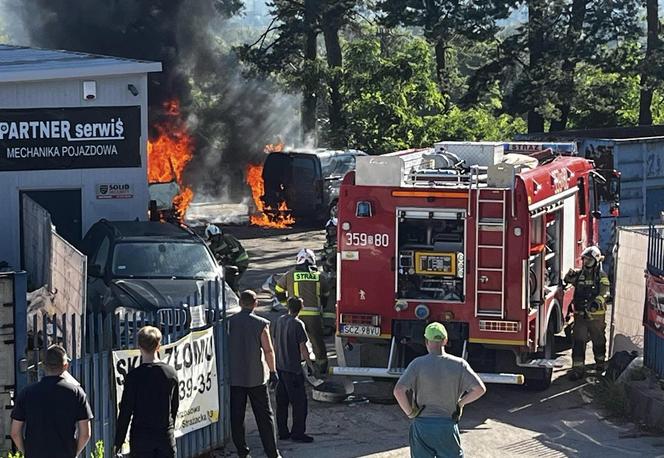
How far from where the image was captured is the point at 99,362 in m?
8.70

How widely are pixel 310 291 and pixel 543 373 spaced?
250cm

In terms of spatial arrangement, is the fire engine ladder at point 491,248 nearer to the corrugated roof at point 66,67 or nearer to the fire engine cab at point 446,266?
the fire engine cab at point 446,266

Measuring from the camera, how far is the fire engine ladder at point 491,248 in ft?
38.5

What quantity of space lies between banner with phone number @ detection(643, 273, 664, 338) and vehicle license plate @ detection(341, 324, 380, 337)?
262 cm

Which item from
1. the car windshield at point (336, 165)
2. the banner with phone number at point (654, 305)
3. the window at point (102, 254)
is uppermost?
the car windshield at point (336, 165)

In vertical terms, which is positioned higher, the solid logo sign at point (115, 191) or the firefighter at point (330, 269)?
the solid logo sign at point (115, 191)

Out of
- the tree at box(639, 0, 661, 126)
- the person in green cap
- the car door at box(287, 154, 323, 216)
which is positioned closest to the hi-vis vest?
the person in green cap

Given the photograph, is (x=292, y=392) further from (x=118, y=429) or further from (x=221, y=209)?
(x=221, y=209)

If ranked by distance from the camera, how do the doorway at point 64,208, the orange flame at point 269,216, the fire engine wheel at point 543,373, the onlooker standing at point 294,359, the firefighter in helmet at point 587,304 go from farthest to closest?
the orange flame at point 269,216, the doorway at point 64,208, the firefighter in helmet at point 587,304, the fire engine wheel at point 543,373, the onlooker standing at point 294,359

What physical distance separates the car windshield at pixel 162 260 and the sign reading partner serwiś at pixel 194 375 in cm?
476

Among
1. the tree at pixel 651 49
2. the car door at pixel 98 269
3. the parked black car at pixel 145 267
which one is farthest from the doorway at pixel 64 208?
the tree at pixel 651 49

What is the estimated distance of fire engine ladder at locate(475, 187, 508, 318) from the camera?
11.7 meters

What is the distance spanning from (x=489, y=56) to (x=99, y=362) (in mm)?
26657

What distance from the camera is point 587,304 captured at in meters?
13.2
